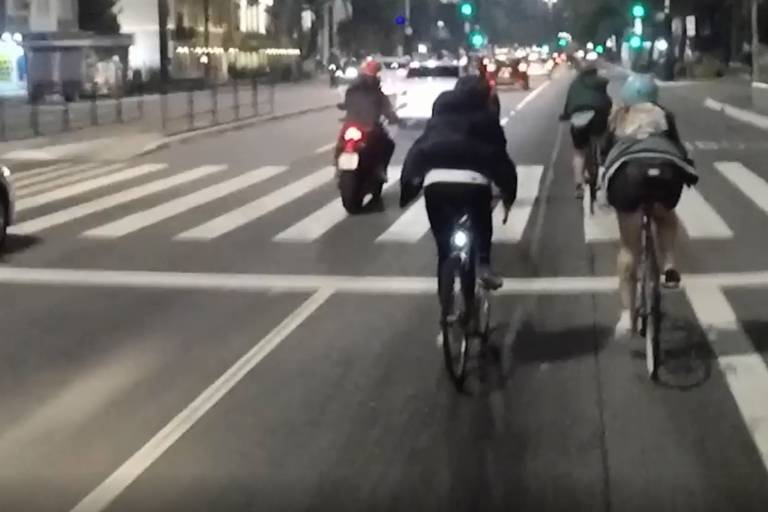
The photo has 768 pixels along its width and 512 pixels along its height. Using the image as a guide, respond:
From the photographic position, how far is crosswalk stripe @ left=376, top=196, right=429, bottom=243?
15531 mm

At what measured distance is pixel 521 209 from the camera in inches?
716

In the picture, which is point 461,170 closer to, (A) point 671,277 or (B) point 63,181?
(A) point 671,277

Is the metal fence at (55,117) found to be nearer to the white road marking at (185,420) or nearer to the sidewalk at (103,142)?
the sidewalk at (103,142)

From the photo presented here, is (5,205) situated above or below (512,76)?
below

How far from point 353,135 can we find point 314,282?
549cm

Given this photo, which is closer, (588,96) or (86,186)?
(588,96)

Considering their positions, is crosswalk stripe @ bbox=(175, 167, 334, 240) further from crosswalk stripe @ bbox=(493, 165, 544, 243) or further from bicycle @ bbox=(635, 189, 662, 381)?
bicycle @ bbox=(635, 189, 662, 381)

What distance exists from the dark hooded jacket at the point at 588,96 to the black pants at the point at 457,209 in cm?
810

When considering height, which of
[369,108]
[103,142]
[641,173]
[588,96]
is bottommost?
[103,142]

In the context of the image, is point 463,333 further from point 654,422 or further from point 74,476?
point 74,476

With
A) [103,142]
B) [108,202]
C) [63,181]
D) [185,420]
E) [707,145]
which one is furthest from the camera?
[103,142]

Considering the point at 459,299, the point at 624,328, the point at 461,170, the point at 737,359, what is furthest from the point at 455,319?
the point at 737,359

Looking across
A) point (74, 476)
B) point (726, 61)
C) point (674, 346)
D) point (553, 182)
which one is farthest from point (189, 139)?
point (726, 61)

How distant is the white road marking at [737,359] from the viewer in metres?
7.81
